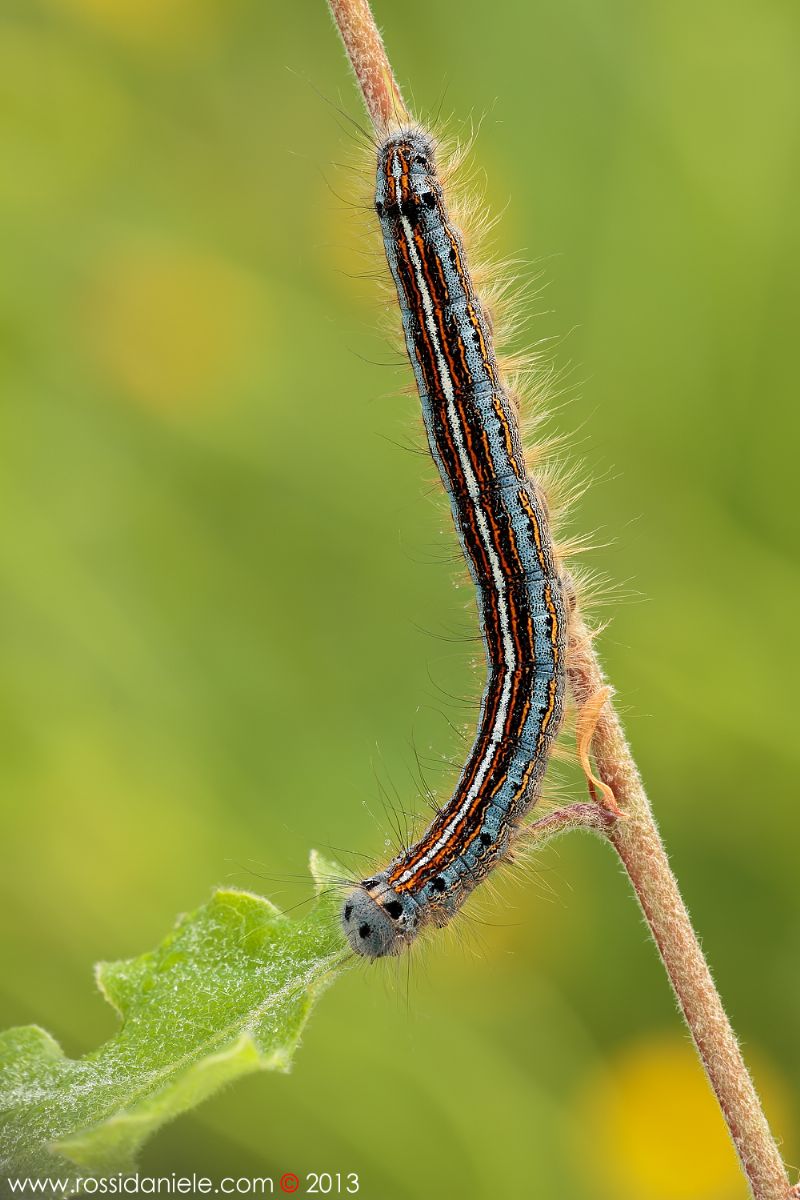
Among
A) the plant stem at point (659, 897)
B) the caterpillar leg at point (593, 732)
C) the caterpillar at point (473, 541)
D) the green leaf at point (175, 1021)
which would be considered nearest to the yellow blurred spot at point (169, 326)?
the caterpillar at point (473, 541)

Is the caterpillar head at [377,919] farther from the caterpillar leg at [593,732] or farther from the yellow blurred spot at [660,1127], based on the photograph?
the yellow blurred spot at [660,1127]

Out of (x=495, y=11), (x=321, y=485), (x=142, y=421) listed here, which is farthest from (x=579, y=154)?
(x=142, y=421)

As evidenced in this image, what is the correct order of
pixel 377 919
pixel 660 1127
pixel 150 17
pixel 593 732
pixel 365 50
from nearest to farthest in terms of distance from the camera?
pixel 365 50 → pixel 593 732 → pixel 377 919 → pixel 660 1127 → pixel 150 17

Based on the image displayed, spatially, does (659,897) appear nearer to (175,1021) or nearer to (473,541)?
(175,1021)

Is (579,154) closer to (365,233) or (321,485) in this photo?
(321,485)

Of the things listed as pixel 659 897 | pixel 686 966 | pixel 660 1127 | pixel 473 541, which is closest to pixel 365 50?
pixel 473 541
